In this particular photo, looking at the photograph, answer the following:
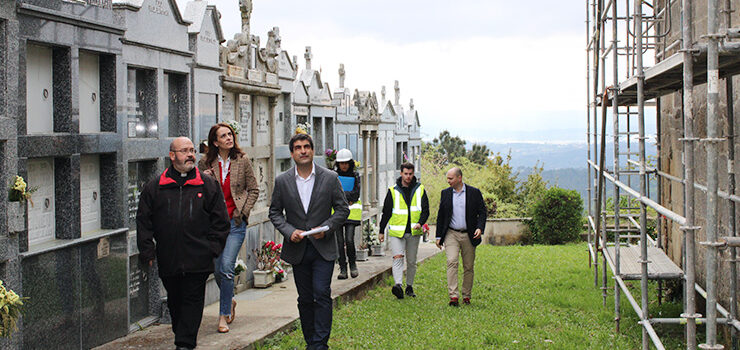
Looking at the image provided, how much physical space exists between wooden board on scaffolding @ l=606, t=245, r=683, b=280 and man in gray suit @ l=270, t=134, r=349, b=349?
9.35ft

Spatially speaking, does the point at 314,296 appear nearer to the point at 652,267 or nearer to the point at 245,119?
the point at 652,267

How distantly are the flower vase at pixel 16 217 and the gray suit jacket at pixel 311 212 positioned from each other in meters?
2.09

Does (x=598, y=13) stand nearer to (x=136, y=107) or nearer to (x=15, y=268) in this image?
(x=136, y=107)

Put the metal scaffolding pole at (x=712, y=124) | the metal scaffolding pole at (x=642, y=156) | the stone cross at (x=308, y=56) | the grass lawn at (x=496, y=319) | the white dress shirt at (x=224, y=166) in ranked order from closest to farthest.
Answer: the metal scaffolding pole at (x=712, y=124)
the metal scaffolding pole at (x=642, y=156)
the white dress shirt at (x=224, y=166)
the grass lawn at (x=496, y=319)
the stone cross at (x=308, y=56)

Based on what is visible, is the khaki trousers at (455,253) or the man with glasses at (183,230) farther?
the khaki trousers at (455,253)

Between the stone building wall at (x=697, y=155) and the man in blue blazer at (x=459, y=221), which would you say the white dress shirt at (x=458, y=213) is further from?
the stone building wall at (x=697, y=155)

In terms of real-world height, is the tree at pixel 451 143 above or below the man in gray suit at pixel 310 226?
above

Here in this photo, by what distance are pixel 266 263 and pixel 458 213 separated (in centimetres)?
335

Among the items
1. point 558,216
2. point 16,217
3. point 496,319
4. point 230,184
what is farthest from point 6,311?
point 558,216

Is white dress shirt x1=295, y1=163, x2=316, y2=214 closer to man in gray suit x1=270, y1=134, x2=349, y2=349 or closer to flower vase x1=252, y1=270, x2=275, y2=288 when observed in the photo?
man in gray suit x1=270, y1=134, x2=349, y2=349

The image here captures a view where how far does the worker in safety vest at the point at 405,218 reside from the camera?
11805 mm

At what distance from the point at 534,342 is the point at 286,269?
6058 millimetres

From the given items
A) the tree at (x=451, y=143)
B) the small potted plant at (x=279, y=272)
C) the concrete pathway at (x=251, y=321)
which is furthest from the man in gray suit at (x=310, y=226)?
the tree at (x=451, y=143)

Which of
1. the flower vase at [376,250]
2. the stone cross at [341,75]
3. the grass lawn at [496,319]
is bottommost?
the flower vase at [376,250]
